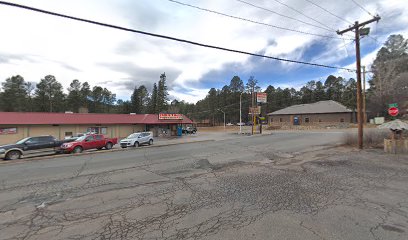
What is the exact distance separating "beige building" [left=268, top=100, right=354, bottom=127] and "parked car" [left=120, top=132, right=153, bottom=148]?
149 feet

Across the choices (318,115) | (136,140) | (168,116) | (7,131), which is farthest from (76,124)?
(318,115)

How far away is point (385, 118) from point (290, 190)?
194ft

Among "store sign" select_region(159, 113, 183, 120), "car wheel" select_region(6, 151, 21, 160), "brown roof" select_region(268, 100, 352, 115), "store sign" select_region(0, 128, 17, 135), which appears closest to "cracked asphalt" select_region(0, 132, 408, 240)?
"car wheel" select_region(6, 151, 21, 160)

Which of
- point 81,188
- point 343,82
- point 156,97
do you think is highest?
point 343,82

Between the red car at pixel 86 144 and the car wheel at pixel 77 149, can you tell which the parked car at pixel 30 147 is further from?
the car wheel at pixel 77 149

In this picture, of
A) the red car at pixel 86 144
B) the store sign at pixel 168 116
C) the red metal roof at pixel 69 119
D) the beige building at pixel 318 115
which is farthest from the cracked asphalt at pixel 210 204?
the beige building at pixel 318 115

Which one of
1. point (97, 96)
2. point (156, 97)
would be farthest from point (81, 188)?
point (97, 96)

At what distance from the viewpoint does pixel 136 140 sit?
24047 millimetres

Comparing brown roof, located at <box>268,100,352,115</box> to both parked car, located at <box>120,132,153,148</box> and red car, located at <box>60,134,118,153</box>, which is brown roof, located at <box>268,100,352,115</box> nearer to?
parked car, located at <box>120,132,153,148</box>

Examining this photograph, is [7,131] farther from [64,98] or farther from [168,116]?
[64,98]

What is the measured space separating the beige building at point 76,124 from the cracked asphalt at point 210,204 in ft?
84.6

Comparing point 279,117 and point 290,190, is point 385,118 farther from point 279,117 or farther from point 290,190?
point 290,190

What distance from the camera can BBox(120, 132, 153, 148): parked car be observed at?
2342cm

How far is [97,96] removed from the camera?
94.6 m
